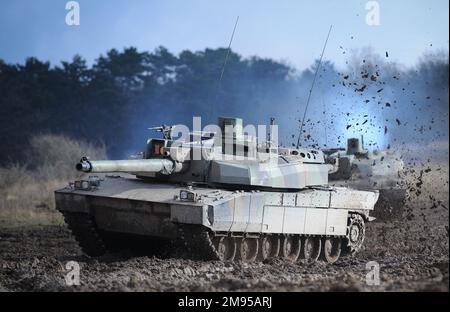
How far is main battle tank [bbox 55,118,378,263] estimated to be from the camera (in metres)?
13.1

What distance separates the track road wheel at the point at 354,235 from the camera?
1602cm

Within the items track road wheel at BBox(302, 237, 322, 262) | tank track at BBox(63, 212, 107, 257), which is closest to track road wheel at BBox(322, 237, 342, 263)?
track road wheel at BBox(302, 237, 322, 262)

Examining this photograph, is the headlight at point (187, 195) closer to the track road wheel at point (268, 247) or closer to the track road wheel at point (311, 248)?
the track road wheel at point (268, 247)

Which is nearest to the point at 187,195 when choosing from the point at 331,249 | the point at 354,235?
the point at 331,249

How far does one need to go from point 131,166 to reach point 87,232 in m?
1.87

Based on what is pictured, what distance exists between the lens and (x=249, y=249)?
14.3 meters

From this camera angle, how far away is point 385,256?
15117mm

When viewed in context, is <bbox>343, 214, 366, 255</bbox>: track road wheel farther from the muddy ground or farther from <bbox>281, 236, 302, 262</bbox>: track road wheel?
<bbox>281, 236, 302, 262</bbox>: track road wheel

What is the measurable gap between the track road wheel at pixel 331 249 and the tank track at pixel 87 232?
3.96 m

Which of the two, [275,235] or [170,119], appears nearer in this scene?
[275,235]

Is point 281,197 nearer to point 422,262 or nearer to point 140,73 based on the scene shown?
point 422,262

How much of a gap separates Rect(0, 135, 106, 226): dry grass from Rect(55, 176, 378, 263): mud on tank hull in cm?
777
